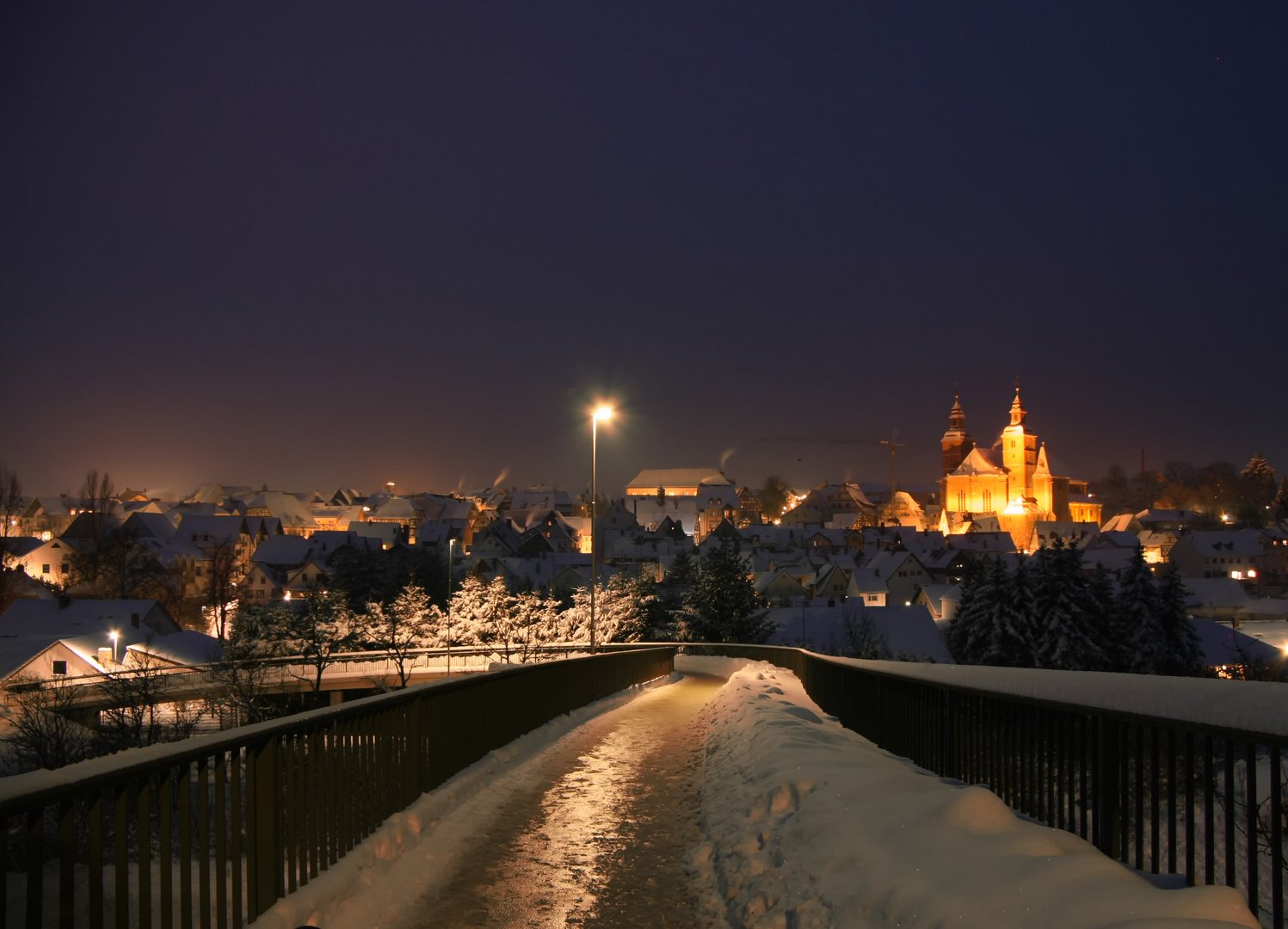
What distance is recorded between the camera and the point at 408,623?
5453cm

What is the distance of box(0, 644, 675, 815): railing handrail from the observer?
11.9 feet

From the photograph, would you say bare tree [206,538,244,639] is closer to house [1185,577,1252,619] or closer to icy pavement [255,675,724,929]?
icy pavement [255,675,724,929]

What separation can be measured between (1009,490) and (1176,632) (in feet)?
445

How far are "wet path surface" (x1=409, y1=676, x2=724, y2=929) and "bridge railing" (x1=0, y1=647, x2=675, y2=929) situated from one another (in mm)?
922

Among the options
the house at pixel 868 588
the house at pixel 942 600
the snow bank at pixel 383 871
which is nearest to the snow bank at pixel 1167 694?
the snow bank at pixel 383 871

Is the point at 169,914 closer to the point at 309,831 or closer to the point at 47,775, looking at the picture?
the point at 47,775

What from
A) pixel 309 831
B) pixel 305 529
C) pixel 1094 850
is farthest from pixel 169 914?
pixel 305 529

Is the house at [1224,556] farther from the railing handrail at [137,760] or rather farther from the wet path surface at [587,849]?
the railing handrail at [137,760]

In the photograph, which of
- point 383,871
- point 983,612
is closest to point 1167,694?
point 383,871

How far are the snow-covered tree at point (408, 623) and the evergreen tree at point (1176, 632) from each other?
40.0m

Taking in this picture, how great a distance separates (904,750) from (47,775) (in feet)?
26.8

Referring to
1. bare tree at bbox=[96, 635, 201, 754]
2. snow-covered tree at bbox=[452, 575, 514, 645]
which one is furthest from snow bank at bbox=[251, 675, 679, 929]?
snow-covered tree at bbox=[452, 575, 514, 645]

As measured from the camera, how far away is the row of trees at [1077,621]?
161 ft

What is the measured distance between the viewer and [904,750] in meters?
9.88
